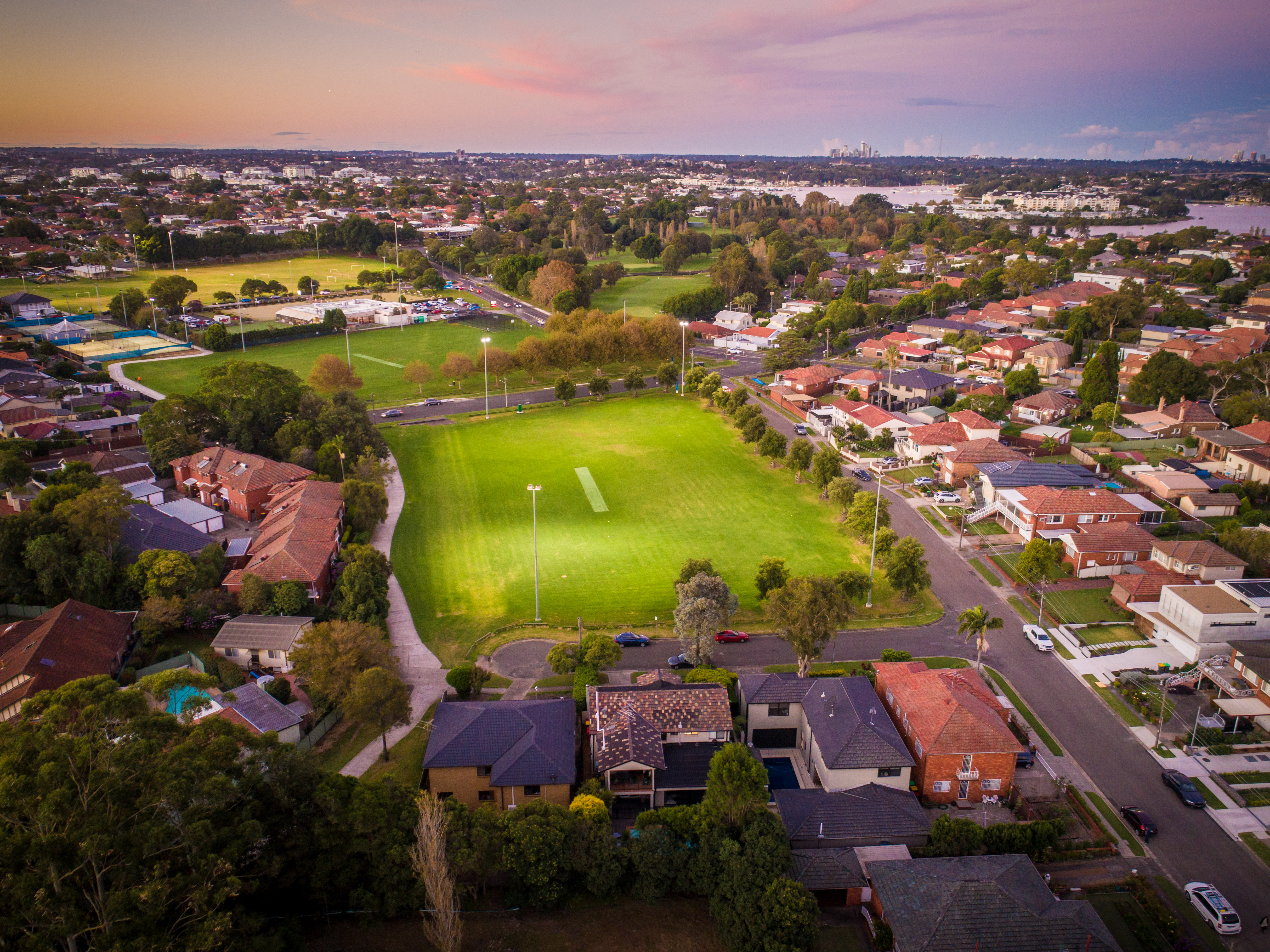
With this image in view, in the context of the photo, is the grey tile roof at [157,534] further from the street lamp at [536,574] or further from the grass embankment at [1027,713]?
the grass embankment at [1027,713]

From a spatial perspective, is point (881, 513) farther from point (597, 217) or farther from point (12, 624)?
point (597, 217)

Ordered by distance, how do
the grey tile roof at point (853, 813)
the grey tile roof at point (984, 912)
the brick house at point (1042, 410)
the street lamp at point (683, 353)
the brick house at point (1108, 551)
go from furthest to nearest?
the street lamp at point (683, 353) < the brick house at point (1042, 410) < the brick house at point (1108, 551) < the grey tile roof at point (853, 813) < the grey tile roof at point (984, 912)

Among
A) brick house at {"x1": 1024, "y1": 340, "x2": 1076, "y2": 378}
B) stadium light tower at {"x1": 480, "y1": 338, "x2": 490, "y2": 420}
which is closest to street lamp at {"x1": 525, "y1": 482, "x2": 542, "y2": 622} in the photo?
stadium light tower at {"x1": 480, "y1": 338, "x2": 490, "y2": 420}

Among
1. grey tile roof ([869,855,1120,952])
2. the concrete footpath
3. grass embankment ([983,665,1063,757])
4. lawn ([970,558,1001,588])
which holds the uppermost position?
grey tile roof ([869,855,1120,952])

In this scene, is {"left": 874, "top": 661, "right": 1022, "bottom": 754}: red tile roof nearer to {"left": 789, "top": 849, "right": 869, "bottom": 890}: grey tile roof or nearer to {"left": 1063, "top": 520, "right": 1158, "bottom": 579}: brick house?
{"left": 789, "top": 849, "right": 869, "bottom": 890}: grey tile roof

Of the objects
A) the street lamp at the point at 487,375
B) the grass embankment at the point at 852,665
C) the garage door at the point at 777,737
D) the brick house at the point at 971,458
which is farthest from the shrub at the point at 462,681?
the street lamp at the point at 487,375

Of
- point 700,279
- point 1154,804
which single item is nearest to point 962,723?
point 1154,804
